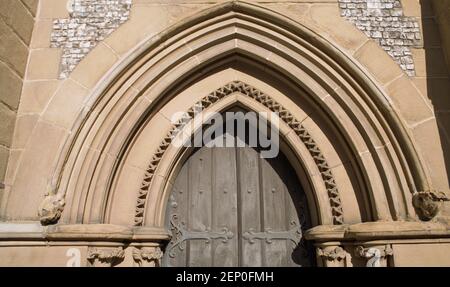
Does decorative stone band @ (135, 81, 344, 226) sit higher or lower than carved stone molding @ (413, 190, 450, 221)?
higher

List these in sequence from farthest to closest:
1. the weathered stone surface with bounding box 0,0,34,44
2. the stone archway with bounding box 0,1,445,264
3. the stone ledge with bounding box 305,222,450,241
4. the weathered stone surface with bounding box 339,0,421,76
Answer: the weathered stone surface with bounding box 339,0,421,76, the weathered stone surface with bounding box 0,0,34,44, the stone archway with bounding box 0,1,445,264, the stone ledge with bounding box 305,222,450,241

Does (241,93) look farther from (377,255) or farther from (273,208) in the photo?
(377,255)

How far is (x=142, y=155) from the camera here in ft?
9.13

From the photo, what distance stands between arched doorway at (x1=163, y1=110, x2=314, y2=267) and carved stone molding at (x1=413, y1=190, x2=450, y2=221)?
805 mm

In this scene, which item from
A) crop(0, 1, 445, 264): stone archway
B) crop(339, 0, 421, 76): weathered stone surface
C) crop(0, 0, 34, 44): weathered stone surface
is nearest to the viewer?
crop(0, 1, 445, 264): stone archway

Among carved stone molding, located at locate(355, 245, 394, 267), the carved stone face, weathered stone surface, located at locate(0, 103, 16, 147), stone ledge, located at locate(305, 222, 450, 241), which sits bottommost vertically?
carved stone molding, located at locate(355, 245, 394, 267)

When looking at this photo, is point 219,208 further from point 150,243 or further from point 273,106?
point 273,106

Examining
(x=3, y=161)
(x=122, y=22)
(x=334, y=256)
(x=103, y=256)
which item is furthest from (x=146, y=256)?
(x=122, y=22)

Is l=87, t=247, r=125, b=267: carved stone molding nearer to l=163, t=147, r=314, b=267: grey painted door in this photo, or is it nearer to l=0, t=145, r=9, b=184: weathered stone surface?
Result: l=163, t=147, r=314, b=267: grey painted door

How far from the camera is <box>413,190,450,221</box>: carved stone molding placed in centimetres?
233

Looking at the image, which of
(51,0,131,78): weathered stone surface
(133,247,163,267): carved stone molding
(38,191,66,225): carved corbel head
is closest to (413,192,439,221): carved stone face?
(133,247,163,267): carved stone molding

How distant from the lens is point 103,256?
2381 millimetres

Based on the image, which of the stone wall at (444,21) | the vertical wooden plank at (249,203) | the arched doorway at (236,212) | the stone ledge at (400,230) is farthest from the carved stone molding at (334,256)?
the stone wall at (444,21)

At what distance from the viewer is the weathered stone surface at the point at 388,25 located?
275 cm
